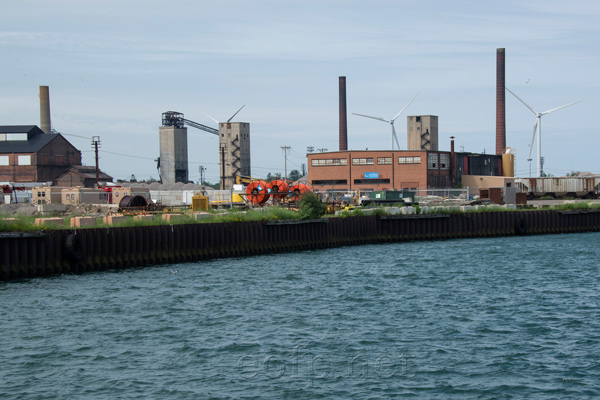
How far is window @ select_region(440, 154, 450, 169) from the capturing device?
119m

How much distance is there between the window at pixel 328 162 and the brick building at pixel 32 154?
51.8 meters

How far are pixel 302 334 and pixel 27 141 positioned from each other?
12077cm

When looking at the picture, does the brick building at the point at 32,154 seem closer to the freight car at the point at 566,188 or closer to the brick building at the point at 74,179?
the brick building at the point at 74,179

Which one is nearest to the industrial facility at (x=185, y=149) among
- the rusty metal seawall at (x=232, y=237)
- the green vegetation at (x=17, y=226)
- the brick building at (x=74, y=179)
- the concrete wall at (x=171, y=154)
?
the concrete wall at (x=171, y=154)

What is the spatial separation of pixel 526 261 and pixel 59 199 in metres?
56.2

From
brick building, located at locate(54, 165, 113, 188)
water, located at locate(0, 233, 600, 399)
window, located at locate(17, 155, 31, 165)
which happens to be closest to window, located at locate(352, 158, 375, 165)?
brick building, located at locate(54, 165, 113, 188)

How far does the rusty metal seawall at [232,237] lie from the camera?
3822cm

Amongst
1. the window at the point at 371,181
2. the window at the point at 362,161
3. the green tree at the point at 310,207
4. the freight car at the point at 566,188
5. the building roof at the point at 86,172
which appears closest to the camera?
the green tree at the point at 310,207

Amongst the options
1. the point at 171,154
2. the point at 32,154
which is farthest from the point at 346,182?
the point at 171,154

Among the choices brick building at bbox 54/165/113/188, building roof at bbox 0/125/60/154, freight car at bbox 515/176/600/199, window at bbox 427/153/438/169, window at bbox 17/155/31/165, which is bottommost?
freight car at bbox 515/176/600/199

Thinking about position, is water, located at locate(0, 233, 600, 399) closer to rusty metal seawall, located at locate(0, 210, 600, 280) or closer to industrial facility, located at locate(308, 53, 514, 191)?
rusty metal seawall, located at locate(0, 210, 600, 280)

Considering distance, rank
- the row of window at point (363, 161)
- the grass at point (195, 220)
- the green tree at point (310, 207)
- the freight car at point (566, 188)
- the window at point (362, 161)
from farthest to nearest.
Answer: the window at point (362, 161), the row of window at point (363, 161), the freight car at point (566, 188), the green tree at point (310, 207), the grass at point (195, 220)

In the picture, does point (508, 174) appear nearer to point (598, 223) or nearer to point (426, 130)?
point (426, 130)

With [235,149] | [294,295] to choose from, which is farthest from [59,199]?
[235,149]
